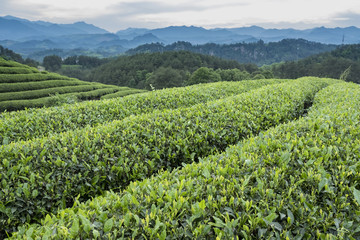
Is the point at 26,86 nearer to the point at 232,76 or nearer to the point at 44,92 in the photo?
the point at 44,92

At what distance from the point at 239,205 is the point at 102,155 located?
9.74 feet

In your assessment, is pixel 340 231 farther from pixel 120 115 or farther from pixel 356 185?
pixel 120 115

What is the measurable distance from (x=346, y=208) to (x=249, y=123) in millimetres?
4143

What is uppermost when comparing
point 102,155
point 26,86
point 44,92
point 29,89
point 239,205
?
point 239,205

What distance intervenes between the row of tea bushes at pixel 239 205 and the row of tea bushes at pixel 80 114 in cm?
416

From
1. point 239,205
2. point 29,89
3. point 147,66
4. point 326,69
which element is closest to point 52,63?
point 147,66

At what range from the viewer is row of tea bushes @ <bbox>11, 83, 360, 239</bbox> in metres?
2.45

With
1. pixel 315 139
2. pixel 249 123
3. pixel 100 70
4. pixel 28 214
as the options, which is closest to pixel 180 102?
pixel 249 123

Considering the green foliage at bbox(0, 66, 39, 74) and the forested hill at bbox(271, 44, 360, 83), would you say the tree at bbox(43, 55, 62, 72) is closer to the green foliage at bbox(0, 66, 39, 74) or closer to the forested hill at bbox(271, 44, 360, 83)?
the green foliage at bbox(0, 66, 39, 74)

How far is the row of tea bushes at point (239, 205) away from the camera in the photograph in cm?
245

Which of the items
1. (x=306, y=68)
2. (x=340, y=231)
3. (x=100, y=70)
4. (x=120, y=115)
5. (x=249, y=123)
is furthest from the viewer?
(x=100, y=70)

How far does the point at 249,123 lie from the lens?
680cm

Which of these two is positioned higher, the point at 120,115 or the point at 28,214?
the point at 120,115

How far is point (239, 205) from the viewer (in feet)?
9.30
